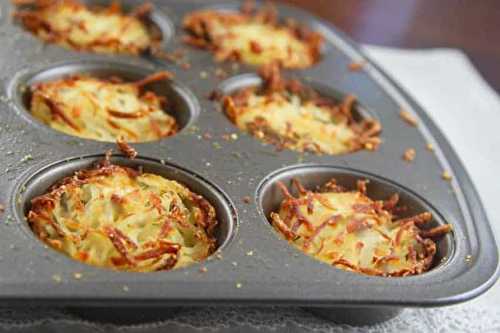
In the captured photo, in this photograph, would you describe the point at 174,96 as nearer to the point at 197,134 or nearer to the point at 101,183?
the point at 197,134

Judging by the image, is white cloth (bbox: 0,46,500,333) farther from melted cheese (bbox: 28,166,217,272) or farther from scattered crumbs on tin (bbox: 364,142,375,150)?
scattered crumbs on tin (bbox: 364,142,375,150)

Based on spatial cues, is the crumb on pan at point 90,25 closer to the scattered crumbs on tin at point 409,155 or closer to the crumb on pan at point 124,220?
the crumb on pan at point 124,220


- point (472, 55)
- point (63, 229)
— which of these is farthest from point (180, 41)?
point (472, 55)

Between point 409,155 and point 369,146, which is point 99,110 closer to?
point 369,146

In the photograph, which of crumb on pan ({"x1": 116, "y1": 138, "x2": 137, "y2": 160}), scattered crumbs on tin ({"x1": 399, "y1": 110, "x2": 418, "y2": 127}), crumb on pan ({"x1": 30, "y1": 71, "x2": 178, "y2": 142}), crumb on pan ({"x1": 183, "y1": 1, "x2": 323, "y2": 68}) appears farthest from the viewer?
crumb on pan ({"x1": 183, "y1": 1, "x2": 323, "y2": 68})

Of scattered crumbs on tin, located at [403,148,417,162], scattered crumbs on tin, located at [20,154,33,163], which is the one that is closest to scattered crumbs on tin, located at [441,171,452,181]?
scattered crumbs on tin, located at [403,148,417,162]

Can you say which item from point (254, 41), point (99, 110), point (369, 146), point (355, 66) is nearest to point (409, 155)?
point (369, 146)

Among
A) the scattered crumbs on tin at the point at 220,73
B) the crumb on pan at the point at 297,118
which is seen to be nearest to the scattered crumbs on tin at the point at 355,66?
the crumb on pan at the point at 297,118
